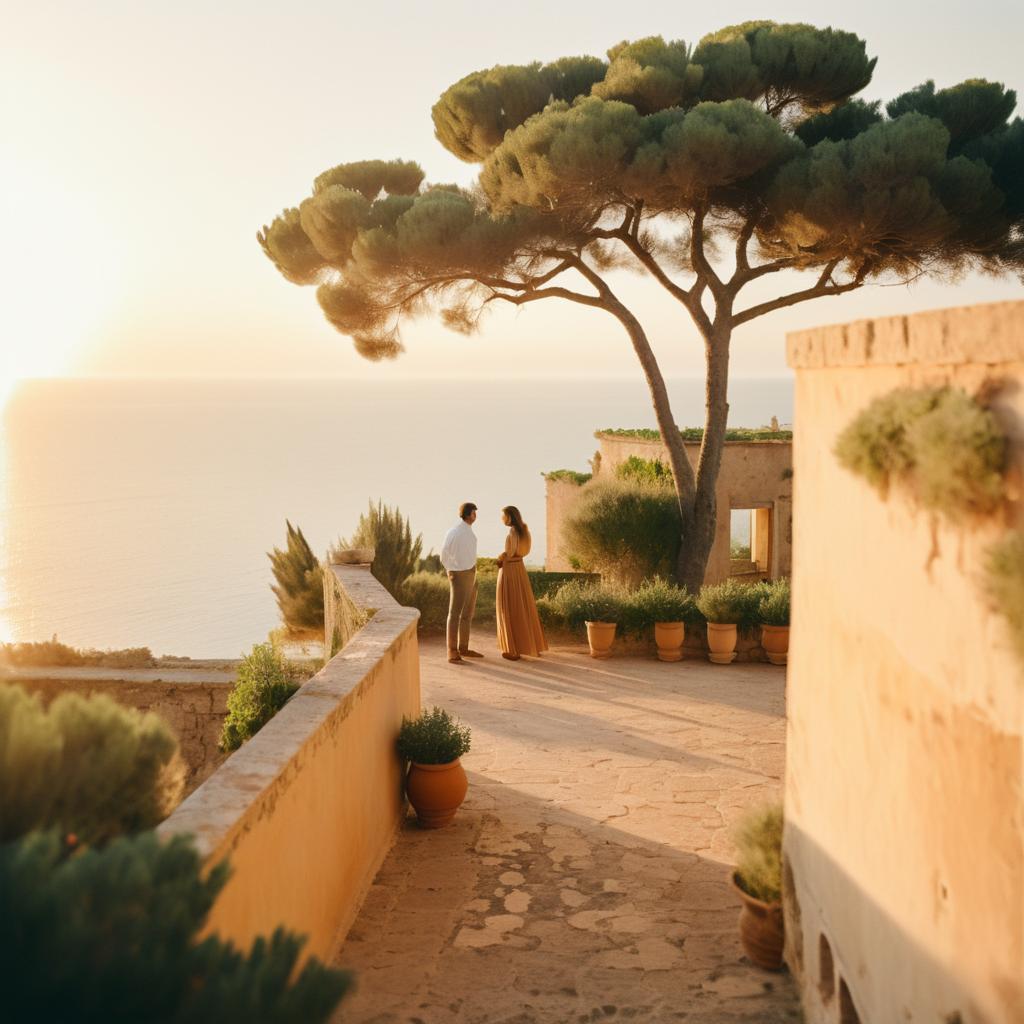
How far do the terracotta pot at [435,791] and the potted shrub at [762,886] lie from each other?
6.95 feet

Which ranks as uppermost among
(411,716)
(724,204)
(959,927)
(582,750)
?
(724,204)

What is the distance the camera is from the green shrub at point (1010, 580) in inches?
88.5

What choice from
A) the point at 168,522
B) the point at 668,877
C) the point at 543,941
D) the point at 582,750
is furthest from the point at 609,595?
the point at 168,522

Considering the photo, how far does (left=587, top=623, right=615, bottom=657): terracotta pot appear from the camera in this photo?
11.6m

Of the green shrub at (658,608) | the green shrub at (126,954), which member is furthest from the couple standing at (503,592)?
the green shrub at (126,954)

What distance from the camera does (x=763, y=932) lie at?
4.77 m

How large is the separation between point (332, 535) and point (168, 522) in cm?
2145

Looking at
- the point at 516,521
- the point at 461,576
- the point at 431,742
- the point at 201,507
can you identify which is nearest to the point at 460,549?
the point at 461,576

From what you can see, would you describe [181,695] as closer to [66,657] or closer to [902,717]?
[66,657]

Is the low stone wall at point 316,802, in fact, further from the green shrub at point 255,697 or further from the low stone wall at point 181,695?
the low stone wall at point 181,695

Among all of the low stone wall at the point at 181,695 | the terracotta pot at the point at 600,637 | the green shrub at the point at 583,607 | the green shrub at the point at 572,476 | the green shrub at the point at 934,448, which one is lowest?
the low stone wall at the point at 181,695

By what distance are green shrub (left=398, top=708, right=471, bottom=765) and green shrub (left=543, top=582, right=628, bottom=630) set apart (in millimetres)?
5233

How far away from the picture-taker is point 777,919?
4719 mm

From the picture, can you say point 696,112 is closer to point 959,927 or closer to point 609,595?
point 609,595
